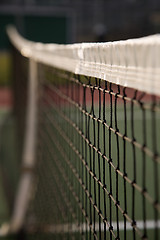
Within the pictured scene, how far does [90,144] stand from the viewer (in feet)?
6.07

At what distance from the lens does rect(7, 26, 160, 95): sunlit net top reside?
1051mm

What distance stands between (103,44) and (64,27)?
20790mm

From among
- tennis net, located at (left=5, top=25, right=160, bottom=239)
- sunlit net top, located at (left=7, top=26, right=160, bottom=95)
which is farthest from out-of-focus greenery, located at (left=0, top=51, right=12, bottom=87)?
sunlit net top, located at (left=7, top=26, right=160, bottom=95)

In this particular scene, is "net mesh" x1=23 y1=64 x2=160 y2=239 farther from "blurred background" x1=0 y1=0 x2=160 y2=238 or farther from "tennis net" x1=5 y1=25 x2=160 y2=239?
"blurred background" x1=0 y1=0 x2=160 y2=238

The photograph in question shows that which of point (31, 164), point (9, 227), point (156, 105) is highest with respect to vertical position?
point (156, 105)

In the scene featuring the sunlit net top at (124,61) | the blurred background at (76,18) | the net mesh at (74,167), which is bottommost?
the net mesh at (74,167)

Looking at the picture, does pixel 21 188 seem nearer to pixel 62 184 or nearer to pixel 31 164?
pixel 31 164

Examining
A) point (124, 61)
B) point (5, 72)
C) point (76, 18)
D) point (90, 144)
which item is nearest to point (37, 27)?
point (76, 18)

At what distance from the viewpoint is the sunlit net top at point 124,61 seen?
3.45 feet

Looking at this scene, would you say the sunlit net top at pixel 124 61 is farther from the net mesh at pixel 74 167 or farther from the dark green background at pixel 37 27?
the dark green background at pixel 37 27

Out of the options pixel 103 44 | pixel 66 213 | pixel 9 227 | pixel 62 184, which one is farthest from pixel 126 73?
pixel 9 227

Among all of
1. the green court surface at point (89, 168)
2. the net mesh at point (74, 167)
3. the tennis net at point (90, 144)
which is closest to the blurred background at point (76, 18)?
the tennis net at point (90, 144)

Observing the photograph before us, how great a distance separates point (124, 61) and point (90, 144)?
0.57 metres

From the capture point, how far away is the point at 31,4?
2212cm
